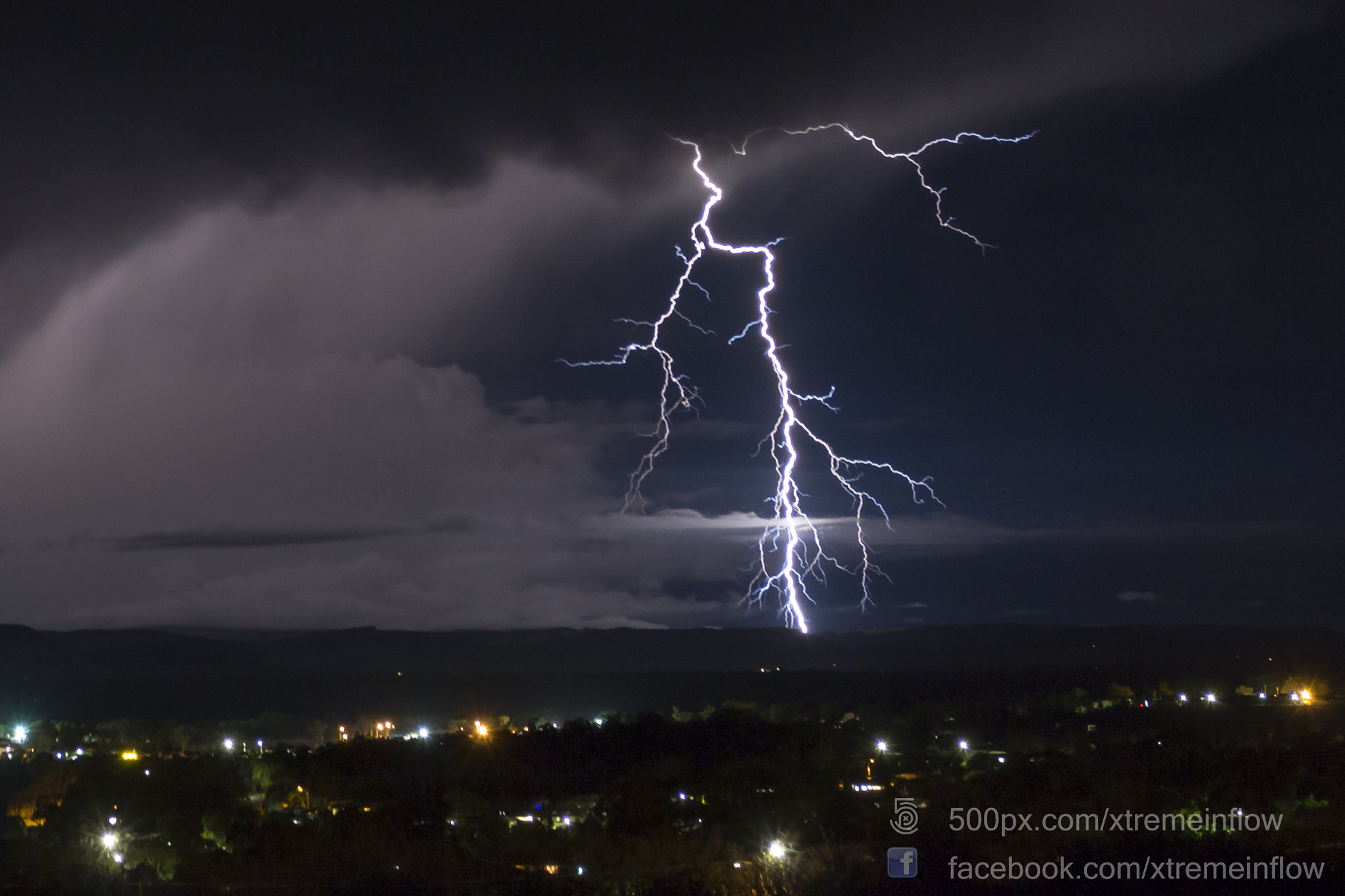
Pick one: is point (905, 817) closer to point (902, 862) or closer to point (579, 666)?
point (902, 862)

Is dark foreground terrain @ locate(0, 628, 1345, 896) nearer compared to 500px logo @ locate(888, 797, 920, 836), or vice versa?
dark foreground terrain @ locate(0, 628, 1345, 896)

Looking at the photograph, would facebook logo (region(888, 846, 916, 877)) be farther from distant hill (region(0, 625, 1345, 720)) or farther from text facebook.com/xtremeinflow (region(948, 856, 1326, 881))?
distant hill (region(0, 625, 1345, 720))

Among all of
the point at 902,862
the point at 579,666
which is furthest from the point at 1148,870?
the point at 579,666

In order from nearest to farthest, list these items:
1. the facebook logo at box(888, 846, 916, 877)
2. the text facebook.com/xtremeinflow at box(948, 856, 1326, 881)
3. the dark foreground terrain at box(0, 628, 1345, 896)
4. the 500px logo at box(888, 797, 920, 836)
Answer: the text facebook.com/xtremeinflow at box(948, 856, 1326, 881), the facebook logo at box(888, 846, 916, 877), the dark foreground terrain at box(0, 628, 1345, 896), the 500px logo at box(888, 797, 920, 836)

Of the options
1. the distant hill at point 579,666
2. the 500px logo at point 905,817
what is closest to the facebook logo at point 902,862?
the 500px logo at point 905,817

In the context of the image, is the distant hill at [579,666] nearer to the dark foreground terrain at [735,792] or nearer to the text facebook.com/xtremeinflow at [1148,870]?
the dark foreground terrain at [735,792]

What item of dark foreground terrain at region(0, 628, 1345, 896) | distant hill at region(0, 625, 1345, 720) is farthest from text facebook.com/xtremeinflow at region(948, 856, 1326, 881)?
distant hill at region(0, 625, 1345, 720)

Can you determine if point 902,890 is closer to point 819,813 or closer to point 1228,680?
point 819,813
